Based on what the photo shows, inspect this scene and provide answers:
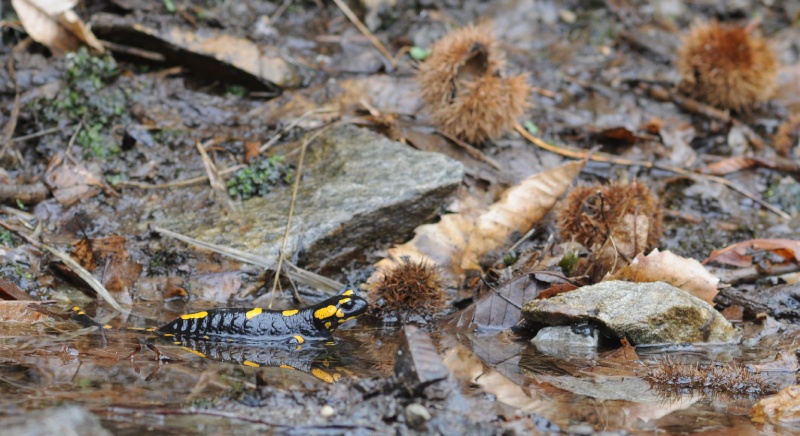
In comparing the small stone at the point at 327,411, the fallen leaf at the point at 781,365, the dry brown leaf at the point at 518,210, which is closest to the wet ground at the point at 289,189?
the small stone at the point at 327,411

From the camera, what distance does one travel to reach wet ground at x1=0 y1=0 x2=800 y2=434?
2844 millimetres

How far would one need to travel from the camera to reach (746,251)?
206 inches

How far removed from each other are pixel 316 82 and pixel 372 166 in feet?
5.70

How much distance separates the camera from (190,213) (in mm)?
5418

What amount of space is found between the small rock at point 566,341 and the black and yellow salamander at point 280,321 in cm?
113

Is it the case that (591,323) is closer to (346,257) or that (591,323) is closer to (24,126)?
(346,257)

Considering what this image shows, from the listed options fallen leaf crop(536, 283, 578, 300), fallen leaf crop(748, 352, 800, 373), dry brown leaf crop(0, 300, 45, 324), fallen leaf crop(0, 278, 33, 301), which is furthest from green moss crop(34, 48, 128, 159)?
fallen leaf crop(748, 352, 800, 373)

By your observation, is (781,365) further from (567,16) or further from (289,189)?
(567,16)

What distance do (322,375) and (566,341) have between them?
1566 millimetres

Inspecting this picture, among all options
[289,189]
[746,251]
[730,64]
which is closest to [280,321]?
[289,189]

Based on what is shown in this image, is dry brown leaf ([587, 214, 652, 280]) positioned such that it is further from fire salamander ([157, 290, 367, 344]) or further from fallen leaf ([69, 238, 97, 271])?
fallen leaf ([69, 238, 97, 271])

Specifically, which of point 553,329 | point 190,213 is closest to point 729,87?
point 553,329

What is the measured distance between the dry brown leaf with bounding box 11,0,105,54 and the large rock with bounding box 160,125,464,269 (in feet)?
7.52

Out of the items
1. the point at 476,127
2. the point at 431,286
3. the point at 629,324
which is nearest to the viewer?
the point at 629,324
